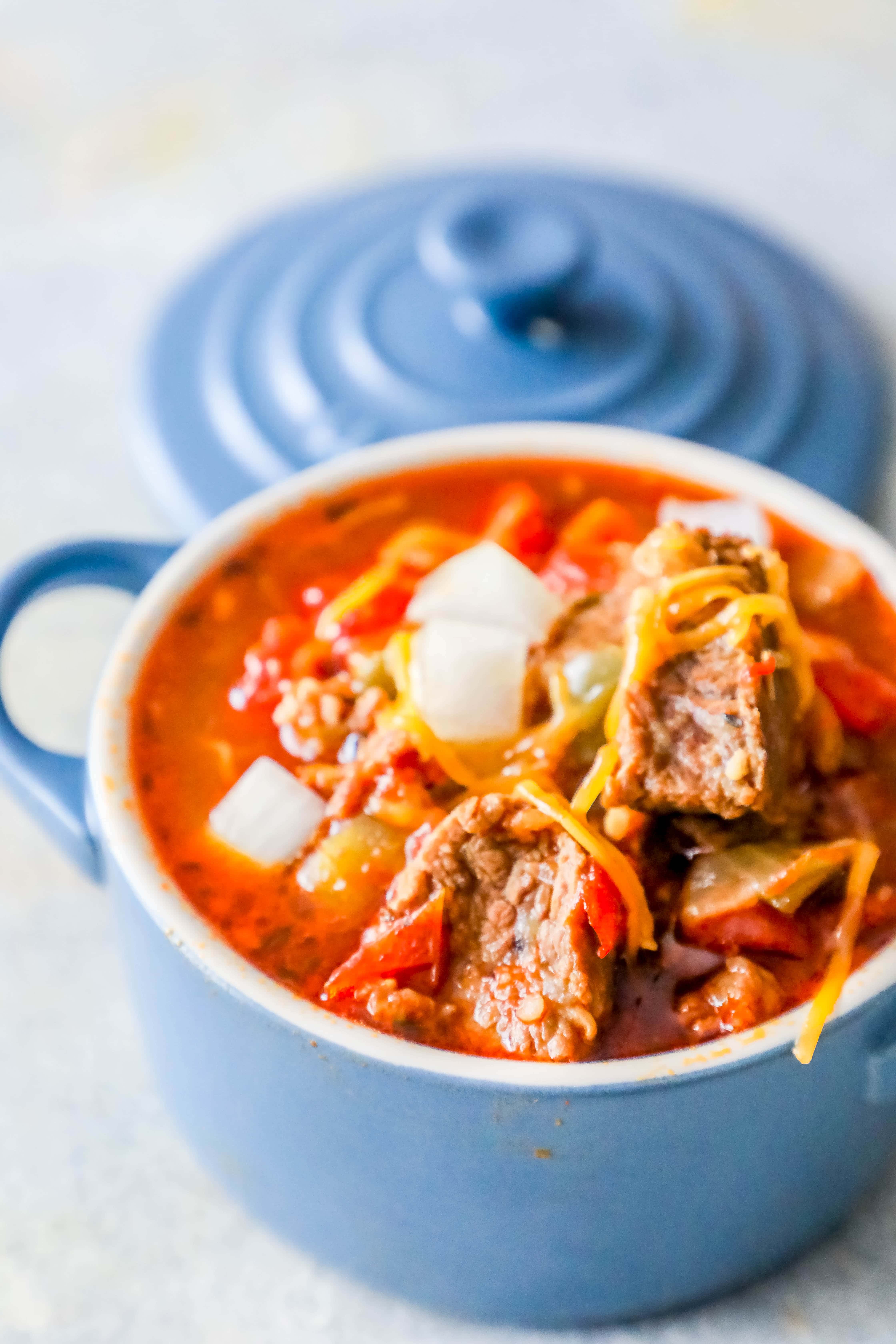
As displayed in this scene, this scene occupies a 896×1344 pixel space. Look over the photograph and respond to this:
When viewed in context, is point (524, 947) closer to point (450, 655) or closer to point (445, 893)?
point (445, 893)

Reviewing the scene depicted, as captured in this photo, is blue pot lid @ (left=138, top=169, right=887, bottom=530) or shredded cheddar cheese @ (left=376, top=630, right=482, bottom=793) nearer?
shredded cheddar cheese @ (left=376, top=630, right=482, bottom=793)

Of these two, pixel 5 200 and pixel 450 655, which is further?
pixel 5 200

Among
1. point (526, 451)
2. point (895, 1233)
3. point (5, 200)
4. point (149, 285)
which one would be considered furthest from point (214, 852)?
point (5, 200)

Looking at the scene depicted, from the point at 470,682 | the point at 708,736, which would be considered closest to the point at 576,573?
the point at 470,682

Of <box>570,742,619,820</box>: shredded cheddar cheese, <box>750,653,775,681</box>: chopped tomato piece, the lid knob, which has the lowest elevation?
<box>570,742,619,820</box>: shredded cheddar cheese

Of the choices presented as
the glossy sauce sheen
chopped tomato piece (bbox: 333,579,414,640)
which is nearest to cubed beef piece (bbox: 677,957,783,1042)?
the glossy sauce sheen

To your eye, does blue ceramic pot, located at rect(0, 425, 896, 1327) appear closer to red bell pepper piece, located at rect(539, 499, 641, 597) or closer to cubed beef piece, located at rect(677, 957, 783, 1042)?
cubed beef piece, located at rect(677, 957, 783, 1042)

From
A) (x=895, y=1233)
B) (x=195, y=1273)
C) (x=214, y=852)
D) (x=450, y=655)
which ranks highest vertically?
(x=450, y=655)
